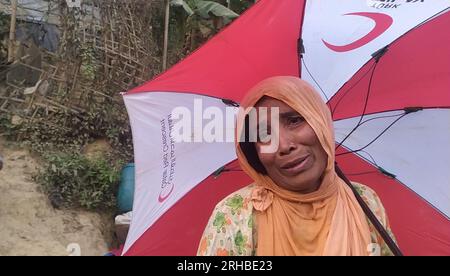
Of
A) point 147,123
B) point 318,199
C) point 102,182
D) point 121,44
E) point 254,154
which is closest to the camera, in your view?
point 318,199

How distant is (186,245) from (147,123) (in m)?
0.57

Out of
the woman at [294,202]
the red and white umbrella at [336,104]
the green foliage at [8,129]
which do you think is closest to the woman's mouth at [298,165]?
the woman at [294,202]

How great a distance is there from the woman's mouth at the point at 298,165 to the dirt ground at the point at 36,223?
3.33m

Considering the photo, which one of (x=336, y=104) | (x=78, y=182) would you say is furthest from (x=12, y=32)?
(x=336, y=104)

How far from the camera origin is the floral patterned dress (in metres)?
1.56

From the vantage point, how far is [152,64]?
6.86 meters

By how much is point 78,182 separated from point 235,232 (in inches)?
158

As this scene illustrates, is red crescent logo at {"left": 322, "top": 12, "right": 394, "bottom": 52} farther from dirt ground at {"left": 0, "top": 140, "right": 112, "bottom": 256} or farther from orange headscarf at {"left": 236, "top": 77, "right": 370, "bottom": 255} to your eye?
dirt ground at {"left": 0, "top": 140, "right": 112, "bottom": 256}

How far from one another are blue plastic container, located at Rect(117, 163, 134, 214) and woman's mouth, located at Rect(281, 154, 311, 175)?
3.74m

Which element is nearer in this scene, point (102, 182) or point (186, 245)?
point (186, 245)

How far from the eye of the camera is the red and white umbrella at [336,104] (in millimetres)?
2053

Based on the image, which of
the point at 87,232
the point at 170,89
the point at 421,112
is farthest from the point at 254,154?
the point at 87,232

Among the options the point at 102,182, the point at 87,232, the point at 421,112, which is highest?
the point at 421,112

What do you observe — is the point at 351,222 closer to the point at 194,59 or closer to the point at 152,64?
the point at 194,59
